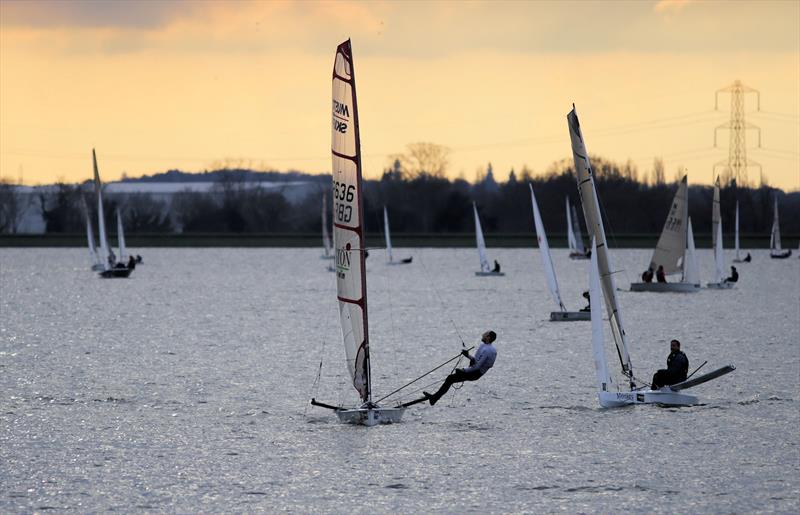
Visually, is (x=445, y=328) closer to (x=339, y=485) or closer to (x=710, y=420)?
(x=710, y=420)

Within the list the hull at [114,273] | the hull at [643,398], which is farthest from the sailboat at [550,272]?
the hull at [114,273]

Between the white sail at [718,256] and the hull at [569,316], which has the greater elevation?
the white sail at [718,256]

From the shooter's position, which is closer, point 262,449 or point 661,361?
point 262,449

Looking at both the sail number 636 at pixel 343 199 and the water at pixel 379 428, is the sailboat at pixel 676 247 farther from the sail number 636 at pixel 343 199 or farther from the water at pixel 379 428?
the sail number 636 at pixel 343 199

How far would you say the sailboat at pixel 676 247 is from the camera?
65.4m

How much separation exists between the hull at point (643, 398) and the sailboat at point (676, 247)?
31.5 m

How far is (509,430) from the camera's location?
1146 inches

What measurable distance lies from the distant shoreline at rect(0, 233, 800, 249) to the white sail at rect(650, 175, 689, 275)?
301 ft

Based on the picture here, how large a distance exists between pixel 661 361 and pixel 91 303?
134 feet

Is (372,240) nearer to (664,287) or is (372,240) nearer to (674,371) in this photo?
(664,287)

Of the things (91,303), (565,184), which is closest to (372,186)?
(565,184)

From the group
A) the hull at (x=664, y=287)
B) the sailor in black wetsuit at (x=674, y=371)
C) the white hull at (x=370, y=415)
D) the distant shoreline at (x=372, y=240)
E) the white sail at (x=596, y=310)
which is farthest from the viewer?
the distant shoreline at (x=372, y=240)

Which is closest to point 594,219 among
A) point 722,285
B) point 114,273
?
point 722,285

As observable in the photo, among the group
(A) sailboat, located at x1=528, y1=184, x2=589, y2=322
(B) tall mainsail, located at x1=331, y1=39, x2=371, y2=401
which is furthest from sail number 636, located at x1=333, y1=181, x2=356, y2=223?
(A) sailboat, located at x1=528, y1=184, x2=589, y2=322
